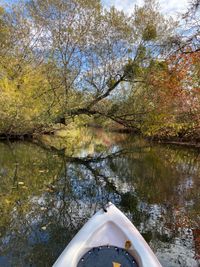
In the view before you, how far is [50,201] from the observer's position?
18.5 feet

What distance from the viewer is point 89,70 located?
1393 cm

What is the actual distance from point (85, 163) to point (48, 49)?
7.04 m

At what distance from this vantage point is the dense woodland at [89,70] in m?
13.2

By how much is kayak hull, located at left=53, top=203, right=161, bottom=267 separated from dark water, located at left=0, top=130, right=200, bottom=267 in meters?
0.68

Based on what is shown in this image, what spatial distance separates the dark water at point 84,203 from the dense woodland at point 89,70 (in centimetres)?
403

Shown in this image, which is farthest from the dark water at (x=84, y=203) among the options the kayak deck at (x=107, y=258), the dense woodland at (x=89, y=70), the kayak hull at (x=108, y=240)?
the dense woodland at (x=89, y=70)

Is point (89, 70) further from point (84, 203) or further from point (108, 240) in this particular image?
point (108, 240)

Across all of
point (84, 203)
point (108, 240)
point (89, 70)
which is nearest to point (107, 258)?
point (108, 240)

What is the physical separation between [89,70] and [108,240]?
38.7 ft

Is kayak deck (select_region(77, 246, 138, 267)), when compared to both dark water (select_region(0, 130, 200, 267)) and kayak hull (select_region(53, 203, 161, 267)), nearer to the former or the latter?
kayak hull (select_region(53, 203, 161, 267))

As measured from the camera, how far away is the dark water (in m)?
3.73

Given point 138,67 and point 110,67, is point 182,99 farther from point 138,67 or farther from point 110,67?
point 110,67

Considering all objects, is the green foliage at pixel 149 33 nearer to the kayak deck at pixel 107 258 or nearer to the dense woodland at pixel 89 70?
the dense woodland at pixel 89 70

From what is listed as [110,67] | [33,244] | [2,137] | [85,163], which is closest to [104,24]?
[110,67]
